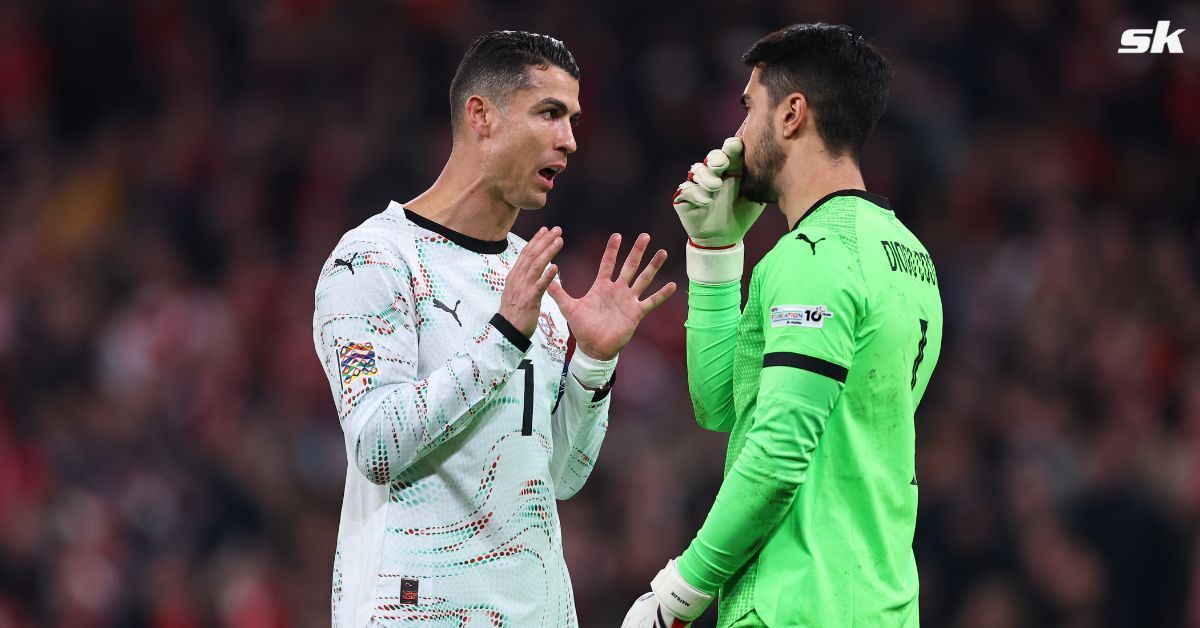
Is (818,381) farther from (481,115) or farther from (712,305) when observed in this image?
(481,115)

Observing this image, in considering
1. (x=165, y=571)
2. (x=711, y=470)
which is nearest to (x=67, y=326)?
(x=165, y=571)

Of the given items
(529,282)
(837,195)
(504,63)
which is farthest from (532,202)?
(837,195)

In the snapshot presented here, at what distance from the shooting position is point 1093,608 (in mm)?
7309

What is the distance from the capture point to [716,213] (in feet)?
13.2

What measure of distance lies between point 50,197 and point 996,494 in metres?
7.50

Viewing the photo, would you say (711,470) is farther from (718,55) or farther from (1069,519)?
(718,55)

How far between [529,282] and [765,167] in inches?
28.2

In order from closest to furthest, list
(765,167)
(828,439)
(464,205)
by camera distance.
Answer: (828,439), (765,167), (464,205)

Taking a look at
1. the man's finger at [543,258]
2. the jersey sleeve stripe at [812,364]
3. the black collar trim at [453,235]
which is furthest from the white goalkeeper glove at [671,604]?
the black collar trim at [453,235]

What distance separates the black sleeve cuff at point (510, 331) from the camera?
3629 mm

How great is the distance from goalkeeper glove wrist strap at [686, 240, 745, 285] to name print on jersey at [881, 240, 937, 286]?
21.5 inches

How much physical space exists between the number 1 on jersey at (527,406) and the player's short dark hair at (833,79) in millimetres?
993

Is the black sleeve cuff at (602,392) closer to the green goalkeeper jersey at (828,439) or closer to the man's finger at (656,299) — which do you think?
the man's finger at (656,299)

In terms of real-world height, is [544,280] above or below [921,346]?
above
